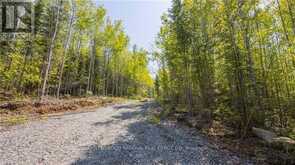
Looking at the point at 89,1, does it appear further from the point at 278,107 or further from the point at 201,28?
the point at 278,107

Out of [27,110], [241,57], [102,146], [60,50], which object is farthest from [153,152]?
[60,50]

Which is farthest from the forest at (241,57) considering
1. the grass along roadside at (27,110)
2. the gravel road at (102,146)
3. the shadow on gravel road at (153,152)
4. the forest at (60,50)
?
the forest at (60,50)

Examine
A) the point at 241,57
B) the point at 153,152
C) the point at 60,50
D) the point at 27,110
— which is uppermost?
the point at 60,50

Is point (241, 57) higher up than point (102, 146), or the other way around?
point (241, 57)

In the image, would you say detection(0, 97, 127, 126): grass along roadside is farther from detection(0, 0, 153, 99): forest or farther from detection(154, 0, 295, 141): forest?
detection(154, 0, 295, 141): forest

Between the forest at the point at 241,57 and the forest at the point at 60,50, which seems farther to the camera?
the forest at the point at 60,50

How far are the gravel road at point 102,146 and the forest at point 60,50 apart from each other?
678cm

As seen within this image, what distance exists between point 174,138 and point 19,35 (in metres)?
19.9

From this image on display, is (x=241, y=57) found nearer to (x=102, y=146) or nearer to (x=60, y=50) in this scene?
(x=102, y=146)

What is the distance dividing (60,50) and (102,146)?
18.2 meters

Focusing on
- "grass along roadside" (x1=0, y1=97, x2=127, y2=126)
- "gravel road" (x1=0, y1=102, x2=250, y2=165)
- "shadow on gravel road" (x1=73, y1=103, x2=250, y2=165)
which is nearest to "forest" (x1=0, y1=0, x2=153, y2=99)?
"grass along roadside" (x1=0, y1=97, x2=127, y2=126)

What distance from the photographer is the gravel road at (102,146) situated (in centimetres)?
577

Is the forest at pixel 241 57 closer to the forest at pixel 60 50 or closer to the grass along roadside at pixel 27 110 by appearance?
the grass along roadside at pixel 27 110

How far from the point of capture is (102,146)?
22.8ft
